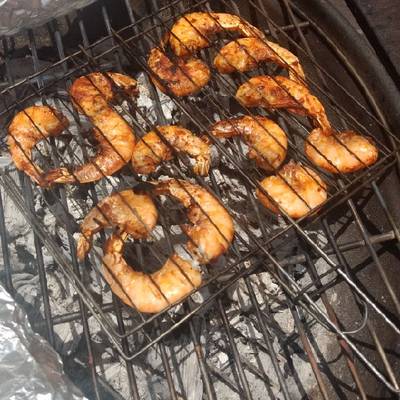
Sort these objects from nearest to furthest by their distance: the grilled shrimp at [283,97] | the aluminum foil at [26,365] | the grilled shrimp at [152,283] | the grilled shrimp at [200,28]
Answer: the aluminum foil at [26,365] < the grilled shrimp at [152,283] < the grilled shrimp at [283,97] < the grilled shrimp at [200,28]

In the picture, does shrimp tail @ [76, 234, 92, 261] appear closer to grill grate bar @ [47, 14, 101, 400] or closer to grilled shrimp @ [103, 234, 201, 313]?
grill grate bar @ [47, 14, 101, 400]

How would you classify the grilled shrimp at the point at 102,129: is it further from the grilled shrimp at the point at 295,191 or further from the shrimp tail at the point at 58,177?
the grilled shrimp at the point at 295,191

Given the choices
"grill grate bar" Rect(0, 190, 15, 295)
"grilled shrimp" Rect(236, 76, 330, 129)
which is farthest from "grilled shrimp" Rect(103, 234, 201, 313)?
"grilled shrimp" Rect(236, 76, 330, 129)

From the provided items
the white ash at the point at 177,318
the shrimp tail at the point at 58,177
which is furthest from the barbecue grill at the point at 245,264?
the shrimp tail at the point at 58,177

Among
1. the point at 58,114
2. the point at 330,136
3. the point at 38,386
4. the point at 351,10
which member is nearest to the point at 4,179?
the point at 58,114

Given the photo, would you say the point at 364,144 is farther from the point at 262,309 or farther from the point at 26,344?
the point at 26,344

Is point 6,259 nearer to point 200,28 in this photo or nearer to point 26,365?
point 26,365
